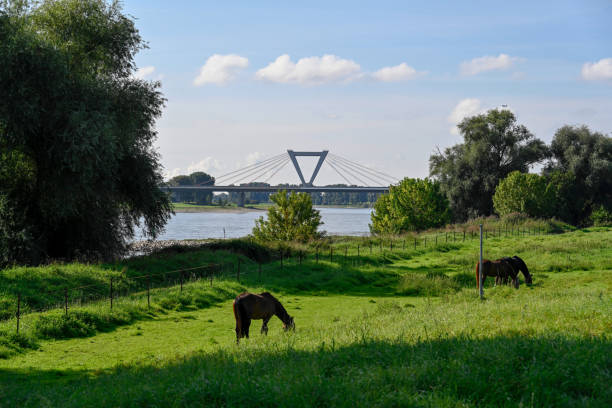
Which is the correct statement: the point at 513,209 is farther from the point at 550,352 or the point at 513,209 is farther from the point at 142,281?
the point at 550,352

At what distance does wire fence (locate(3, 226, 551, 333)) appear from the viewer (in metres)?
17.8

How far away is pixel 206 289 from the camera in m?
20.4

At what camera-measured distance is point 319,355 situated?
26.4ft

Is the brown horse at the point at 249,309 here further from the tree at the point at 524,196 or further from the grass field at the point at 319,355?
the tree at the point at 524,196

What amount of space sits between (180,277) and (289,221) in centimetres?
2169

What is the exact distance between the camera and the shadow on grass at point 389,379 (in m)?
6.14

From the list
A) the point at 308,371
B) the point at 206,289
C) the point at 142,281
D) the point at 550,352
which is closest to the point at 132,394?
the point at 308,371

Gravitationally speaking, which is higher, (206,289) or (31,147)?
(31,147)

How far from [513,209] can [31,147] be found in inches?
2145

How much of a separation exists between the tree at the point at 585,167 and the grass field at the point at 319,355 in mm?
54402

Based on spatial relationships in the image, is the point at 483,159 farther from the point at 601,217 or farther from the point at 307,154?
the point at 307,154

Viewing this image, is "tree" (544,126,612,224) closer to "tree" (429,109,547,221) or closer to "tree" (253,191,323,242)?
"tree" (429,109,547,221)

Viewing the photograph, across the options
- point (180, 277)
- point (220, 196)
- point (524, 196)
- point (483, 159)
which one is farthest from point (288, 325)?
point (220, 196)

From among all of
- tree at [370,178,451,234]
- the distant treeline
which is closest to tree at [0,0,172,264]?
tree at [370,178,451,234]
